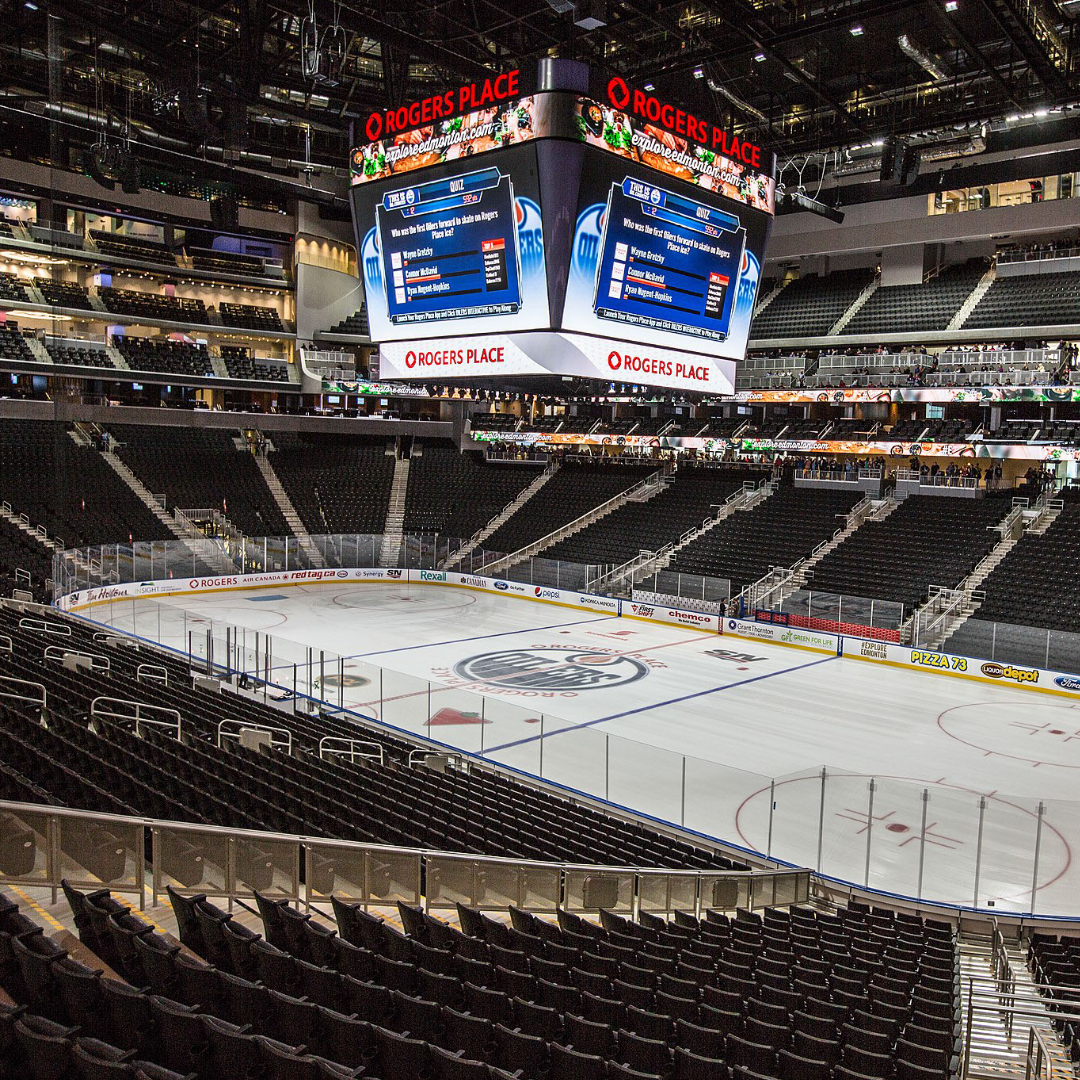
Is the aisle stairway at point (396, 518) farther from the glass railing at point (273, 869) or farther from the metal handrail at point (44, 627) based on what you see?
the glass railing at point (273, 869)

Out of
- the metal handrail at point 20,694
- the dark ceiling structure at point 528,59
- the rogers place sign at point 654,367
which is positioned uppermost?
the dark ceiling structure at point 528,59

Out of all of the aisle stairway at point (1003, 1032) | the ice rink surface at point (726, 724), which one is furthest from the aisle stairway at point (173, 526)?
the aisle stairway at point (1003, 1032)

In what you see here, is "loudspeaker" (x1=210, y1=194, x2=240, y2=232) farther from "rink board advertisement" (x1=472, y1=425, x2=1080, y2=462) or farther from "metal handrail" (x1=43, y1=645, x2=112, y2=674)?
"metal handrail" (x1=43, y1=645, x2=112, y2=674)

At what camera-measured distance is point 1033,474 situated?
1284 inches

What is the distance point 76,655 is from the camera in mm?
14875

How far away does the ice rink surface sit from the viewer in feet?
36.1

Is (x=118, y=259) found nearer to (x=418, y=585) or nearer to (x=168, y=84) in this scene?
(x=418, y=585)

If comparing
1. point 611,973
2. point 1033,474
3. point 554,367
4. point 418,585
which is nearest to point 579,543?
point 418,585

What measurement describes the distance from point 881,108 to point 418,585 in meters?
23.2

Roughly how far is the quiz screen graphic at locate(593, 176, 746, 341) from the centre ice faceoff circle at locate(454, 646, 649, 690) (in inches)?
379

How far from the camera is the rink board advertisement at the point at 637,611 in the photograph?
23.3 meters

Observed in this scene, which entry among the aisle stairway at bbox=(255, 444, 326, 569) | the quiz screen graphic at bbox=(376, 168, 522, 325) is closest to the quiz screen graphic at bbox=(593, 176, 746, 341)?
the quiz screen graphic at bbox=(376, 168, 522, 325)

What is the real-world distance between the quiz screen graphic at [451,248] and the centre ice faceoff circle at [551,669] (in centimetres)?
989

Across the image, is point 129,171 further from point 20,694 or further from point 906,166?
point 906,166
